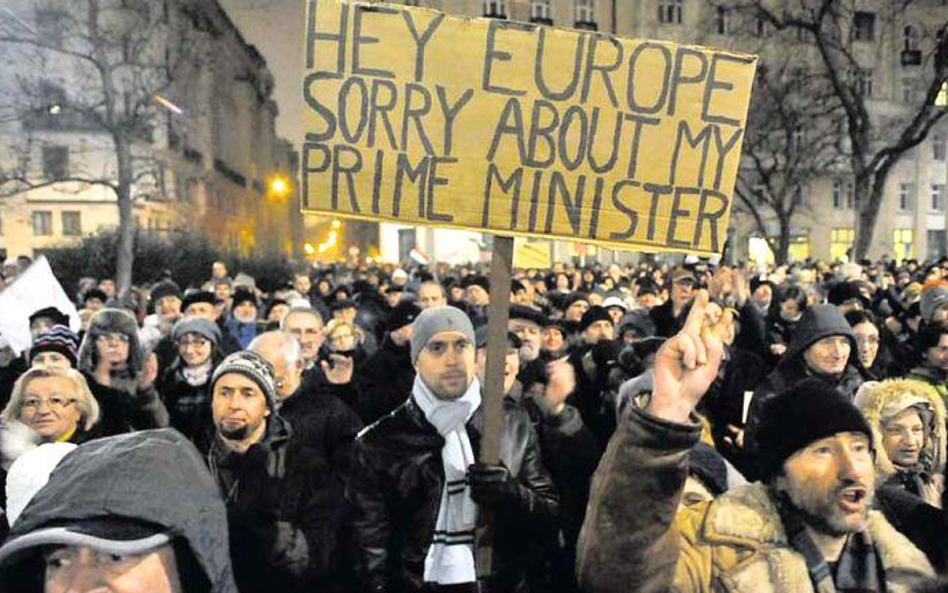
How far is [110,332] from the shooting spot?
16.9 ft

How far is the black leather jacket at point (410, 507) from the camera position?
3.26 m

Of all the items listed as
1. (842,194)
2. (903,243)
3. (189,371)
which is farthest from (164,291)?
(903,243)

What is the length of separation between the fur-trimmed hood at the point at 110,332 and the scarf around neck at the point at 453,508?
2.54 meters

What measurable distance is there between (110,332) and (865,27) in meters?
56.2

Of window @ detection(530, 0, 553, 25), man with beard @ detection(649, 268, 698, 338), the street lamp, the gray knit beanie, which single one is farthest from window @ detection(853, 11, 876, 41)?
the gray knit beanie

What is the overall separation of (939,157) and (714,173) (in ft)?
196

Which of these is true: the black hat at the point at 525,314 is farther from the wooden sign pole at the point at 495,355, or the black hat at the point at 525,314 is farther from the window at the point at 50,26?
the window at the point at 50,26

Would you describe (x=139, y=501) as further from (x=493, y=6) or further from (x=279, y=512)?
(x=493, y=6)

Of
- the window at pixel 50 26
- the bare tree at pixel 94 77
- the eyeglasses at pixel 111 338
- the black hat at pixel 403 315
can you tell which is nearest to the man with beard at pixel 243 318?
the black hat at pixel 403 315

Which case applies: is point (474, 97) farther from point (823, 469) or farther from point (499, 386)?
point (823, 469)

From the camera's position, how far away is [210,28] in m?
28.4

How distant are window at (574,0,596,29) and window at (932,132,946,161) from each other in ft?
75.0

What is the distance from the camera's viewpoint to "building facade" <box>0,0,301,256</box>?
59.9 feet

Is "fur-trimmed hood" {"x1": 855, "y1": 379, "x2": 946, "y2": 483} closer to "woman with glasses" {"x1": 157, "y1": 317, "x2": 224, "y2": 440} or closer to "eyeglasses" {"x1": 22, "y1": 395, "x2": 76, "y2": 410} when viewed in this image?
"eyeglasses" {"x1": 22, "y1": 395, "x2": 76, "y2": 410}
